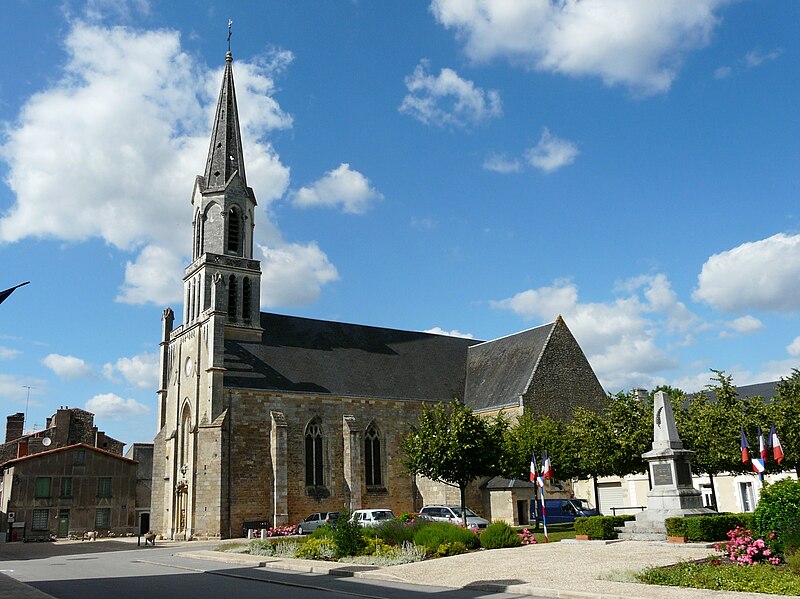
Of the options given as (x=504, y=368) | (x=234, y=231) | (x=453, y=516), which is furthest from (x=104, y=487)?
(x=453, y=516)

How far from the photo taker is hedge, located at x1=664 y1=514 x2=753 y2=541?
54.6 ft

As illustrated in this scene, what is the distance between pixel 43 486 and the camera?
136 feet

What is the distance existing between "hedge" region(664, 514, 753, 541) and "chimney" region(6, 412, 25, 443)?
167 ft

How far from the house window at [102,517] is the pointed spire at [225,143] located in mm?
21345

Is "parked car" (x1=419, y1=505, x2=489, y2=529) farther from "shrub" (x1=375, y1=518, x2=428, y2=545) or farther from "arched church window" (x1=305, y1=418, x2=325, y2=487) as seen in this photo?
"arched church window" (x1=305, y1=418, x2=325, y2=487)

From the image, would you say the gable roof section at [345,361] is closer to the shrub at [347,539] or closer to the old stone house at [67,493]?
the old stone house at [67,493]

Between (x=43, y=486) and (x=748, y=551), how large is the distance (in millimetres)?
40112

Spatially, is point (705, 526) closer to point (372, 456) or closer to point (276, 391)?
point (372, 456)

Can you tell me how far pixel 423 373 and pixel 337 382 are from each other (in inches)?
227

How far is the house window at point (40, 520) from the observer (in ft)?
134

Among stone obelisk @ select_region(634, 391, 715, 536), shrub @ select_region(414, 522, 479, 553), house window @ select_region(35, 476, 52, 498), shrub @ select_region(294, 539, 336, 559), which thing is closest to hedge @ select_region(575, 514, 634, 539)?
stone obelisk @ select_region(634, 391, 715, 536)

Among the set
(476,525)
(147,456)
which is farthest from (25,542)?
(476,525)

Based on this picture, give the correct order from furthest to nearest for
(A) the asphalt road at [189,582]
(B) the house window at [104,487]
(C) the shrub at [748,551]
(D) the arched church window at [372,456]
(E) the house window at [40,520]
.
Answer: (B) the house window at [104,487] < (E) the house window at [40,520] < (D) the arched church window at [372,456] < (C) the shrub at [748,551] < (A) the asphalt road at [189,582]

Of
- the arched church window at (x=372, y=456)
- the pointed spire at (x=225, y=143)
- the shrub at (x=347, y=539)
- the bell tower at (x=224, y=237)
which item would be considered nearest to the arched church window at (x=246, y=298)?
the bell tower at (x=224, y=237)
